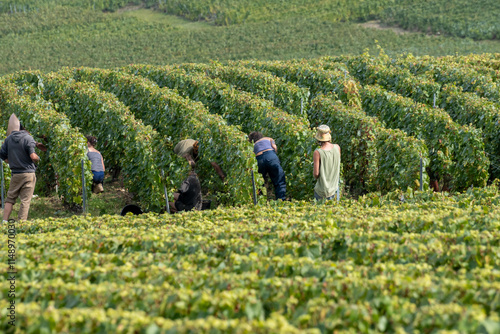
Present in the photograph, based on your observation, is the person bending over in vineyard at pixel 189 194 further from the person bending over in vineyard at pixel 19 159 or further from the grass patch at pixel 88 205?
the grass patch at pixel 88 205

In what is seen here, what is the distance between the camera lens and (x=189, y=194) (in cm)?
885

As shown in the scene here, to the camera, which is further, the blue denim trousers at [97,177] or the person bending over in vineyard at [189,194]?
the blue denim trousers at [97,177]

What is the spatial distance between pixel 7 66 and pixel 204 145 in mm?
34128

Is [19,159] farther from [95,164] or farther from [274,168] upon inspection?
[274,168]

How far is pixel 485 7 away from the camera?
5253 cm

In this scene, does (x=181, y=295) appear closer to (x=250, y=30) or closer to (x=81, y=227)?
(x=81, y=227)

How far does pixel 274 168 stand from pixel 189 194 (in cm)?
189

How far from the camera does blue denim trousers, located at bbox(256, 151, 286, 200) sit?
995cm

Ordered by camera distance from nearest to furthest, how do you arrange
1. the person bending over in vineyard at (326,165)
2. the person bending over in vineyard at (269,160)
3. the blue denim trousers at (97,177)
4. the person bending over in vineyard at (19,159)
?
the person bending over in vineyard at (326,165) < the person bending over in vineyard at (19,159) < the person bending over in vineyard at (269,160) < the blue denim trousers at (97,177)

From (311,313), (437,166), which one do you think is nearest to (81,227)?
(311,313)

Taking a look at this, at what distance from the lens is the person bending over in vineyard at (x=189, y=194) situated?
877cm

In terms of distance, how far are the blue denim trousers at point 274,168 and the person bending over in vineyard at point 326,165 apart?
1.33 meters

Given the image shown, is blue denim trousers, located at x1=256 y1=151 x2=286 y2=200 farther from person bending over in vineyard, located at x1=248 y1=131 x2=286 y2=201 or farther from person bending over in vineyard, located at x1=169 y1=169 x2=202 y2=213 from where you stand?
person bending over in vineyard, located at x1=169 y1=169 x2=202 y2=213

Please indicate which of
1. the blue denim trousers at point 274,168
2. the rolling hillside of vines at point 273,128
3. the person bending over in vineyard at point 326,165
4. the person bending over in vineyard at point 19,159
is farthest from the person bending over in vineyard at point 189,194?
the person bending over in vineyard at point 19,159
